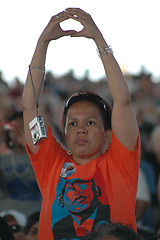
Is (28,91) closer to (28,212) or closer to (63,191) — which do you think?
(63,191)

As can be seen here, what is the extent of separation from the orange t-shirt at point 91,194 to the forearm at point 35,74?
43cm

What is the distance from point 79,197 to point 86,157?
26 centimetres

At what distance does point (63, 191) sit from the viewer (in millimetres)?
2281

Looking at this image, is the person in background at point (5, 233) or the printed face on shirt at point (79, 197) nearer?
the printed face on shirt at point (79, 197)

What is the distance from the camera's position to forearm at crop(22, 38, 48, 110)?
92.9 inches

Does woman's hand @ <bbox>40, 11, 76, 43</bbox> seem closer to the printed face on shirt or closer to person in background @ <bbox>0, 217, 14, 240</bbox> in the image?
the printed face on shirt

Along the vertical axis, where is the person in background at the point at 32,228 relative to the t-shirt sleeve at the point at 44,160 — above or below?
below

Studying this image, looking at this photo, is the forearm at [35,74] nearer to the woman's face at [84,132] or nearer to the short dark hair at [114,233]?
the woman's face at [84,132]

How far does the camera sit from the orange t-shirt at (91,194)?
7.23ft

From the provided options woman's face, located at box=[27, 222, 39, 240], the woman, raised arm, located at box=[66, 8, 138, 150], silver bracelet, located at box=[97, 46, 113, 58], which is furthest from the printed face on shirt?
woman's face, located at box=[27, 222, 39, 240]

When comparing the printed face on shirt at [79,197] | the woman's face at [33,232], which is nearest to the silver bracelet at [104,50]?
the printed face on shirt at [79,197]

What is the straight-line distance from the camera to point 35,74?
7.75ft

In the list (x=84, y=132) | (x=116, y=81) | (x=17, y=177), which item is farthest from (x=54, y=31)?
(x=17, y=177)

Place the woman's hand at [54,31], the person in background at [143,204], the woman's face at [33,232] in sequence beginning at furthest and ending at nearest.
Answer: the person in background at [143,204] < the woman's face at [33,232] < the woman's hand at [54,31]
